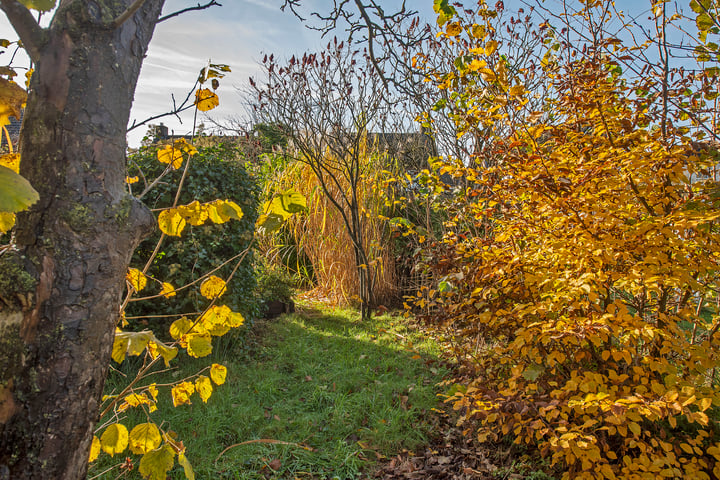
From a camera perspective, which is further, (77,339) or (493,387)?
(493,387)

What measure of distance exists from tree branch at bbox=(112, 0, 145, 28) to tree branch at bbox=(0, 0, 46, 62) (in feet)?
0.40

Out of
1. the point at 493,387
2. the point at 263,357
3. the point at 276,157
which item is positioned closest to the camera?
the point at 493,387

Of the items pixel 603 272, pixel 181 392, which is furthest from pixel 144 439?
pixel 603 272

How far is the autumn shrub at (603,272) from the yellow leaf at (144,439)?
1410mm

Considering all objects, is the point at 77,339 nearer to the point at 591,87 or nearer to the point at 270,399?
the point at 591,87

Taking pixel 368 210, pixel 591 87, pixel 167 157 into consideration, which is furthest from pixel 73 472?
pixel 368 210

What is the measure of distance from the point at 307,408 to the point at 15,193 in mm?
2677

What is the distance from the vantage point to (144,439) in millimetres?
1156

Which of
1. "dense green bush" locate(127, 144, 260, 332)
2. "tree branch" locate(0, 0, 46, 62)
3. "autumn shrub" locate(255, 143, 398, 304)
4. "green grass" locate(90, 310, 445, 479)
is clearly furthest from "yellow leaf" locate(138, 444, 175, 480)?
"autumn shrub" locate(255, 143, 398, 304)

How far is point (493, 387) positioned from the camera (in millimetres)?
2482

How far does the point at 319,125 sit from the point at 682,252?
4317mm

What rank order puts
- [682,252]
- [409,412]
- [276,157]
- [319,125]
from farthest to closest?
[276,157], [319,125], [409,412], [682,252]

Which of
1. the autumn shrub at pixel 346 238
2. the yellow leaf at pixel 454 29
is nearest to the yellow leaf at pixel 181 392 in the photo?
the yellow leaf at pixel 454 29

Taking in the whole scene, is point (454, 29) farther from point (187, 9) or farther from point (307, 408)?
point (307, 408)
